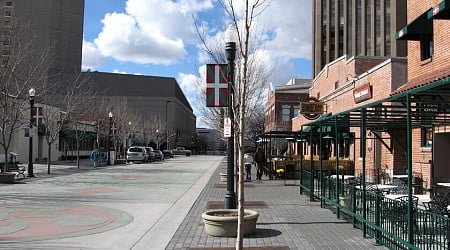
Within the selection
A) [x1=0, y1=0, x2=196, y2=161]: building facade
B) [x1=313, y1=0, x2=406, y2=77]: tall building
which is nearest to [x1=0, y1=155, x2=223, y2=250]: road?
[x1=0, y1=0, x2=196, y2=161]: building facade

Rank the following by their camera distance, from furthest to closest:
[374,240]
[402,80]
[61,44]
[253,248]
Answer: [61,44], [402,80], [374,240], [253,248]

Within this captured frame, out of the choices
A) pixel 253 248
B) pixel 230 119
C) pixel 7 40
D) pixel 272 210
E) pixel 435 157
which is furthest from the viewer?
pixel 7 40

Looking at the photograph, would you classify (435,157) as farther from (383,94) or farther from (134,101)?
(134,101)

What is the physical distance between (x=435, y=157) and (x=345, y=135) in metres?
10.7

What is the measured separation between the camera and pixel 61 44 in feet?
328

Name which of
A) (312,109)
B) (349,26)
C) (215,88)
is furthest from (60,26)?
(215,88)

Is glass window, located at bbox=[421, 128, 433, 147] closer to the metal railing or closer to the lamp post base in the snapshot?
the metal railing

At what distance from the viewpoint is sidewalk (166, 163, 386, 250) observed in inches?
348

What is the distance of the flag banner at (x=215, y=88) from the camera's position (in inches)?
474

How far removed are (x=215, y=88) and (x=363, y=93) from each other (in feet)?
47.1

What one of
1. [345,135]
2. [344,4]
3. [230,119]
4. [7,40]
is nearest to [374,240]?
[230,119]

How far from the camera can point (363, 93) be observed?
24.6m

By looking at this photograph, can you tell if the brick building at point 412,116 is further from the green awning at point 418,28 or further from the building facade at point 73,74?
the building facade at point 73,74

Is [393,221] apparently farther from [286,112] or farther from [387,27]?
[387,27]
